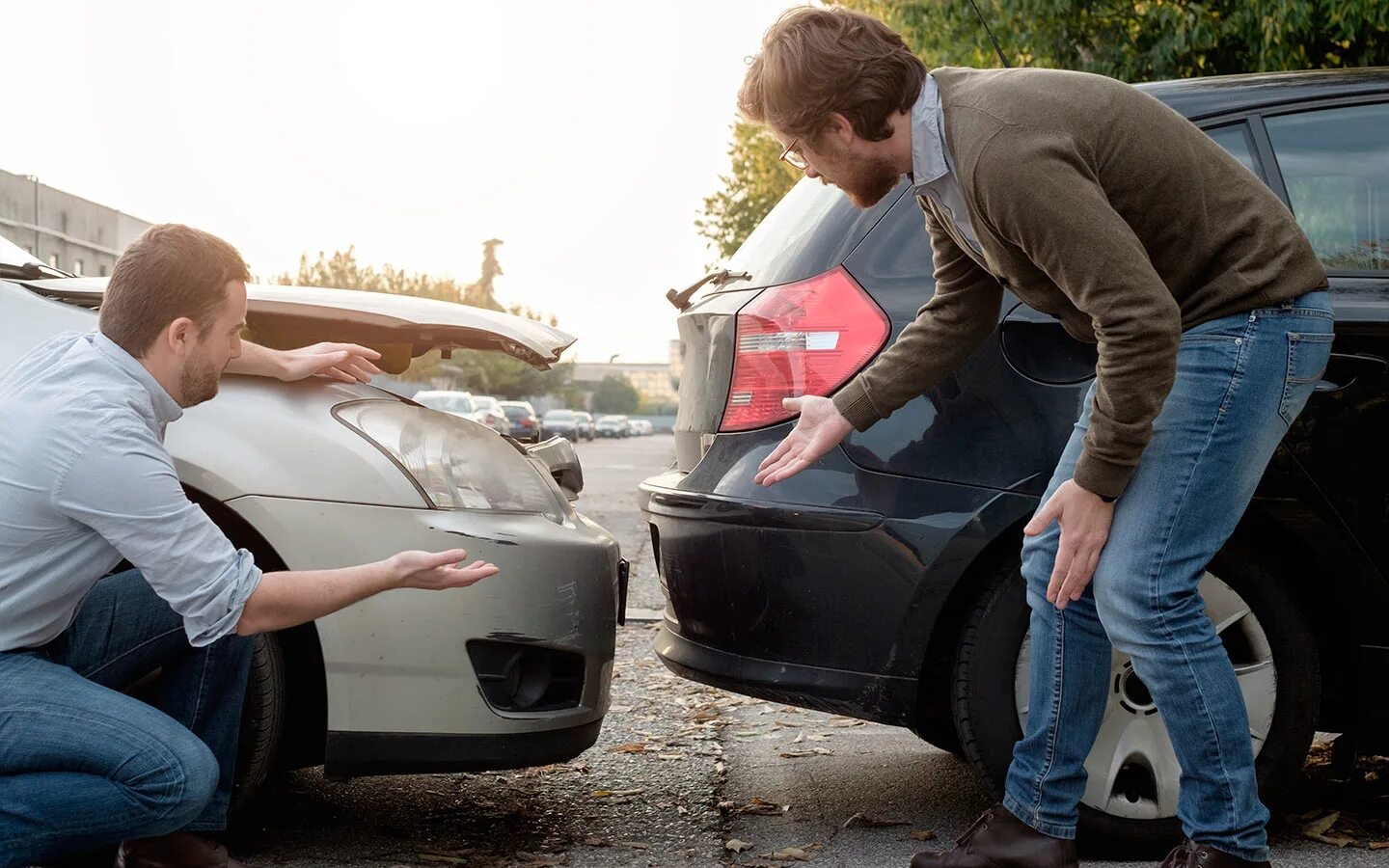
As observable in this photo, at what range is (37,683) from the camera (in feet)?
7.48

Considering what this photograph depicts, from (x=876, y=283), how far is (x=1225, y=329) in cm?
82

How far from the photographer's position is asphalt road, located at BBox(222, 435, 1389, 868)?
3014mm

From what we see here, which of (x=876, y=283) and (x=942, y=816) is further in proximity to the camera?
(x=942, y=816)

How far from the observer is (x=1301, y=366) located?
2336 mm

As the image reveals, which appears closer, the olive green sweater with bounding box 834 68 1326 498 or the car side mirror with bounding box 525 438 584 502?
the olive green sweater with bounding box 834 68 1326 498

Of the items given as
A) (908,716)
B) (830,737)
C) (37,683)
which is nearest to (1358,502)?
(908,716)

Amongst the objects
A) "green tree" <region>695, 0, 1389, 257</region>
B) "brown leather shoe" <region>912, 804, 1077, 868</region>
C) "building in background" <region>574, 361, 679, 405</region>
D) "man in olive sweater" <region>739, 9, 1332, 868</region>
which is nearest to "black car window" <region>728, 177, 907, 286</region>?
"man in olive sweater" <region>739, 9, 1332, 868</region>

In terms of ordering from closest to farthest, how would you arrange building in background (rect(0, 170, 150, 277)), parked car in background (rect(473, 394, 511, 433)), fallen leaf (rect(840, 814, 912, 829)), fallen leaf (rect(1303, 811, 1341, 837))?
fallen leaf (rect(1303, 811, 1341, 837)) < fallen leaf (rect(840, 814, 912, 829)) < parked car in background (rect(473, 394, 511, 433)) < building in background (rect(0, 170, 150, 277))

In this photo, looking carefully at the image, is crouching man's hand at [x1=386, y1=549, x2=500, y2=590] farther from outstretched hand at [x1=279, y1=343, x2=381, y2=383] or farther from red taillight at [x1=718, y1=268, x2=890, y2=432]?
red taillight at [x1=718, y1=268, x2=890, y2=432]

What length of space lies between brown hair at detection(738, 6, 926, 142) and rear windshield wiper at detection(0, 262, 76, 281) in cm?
201

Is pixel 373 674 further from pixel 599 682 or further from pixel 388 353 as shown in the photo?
pixel 388 353

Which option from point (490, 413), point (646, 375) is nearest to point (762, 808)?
point (490, 413)

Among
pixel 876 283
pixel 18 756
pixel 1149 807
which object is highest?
pixel 876 283

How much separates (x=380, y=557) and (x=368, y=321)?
0.59 meters
